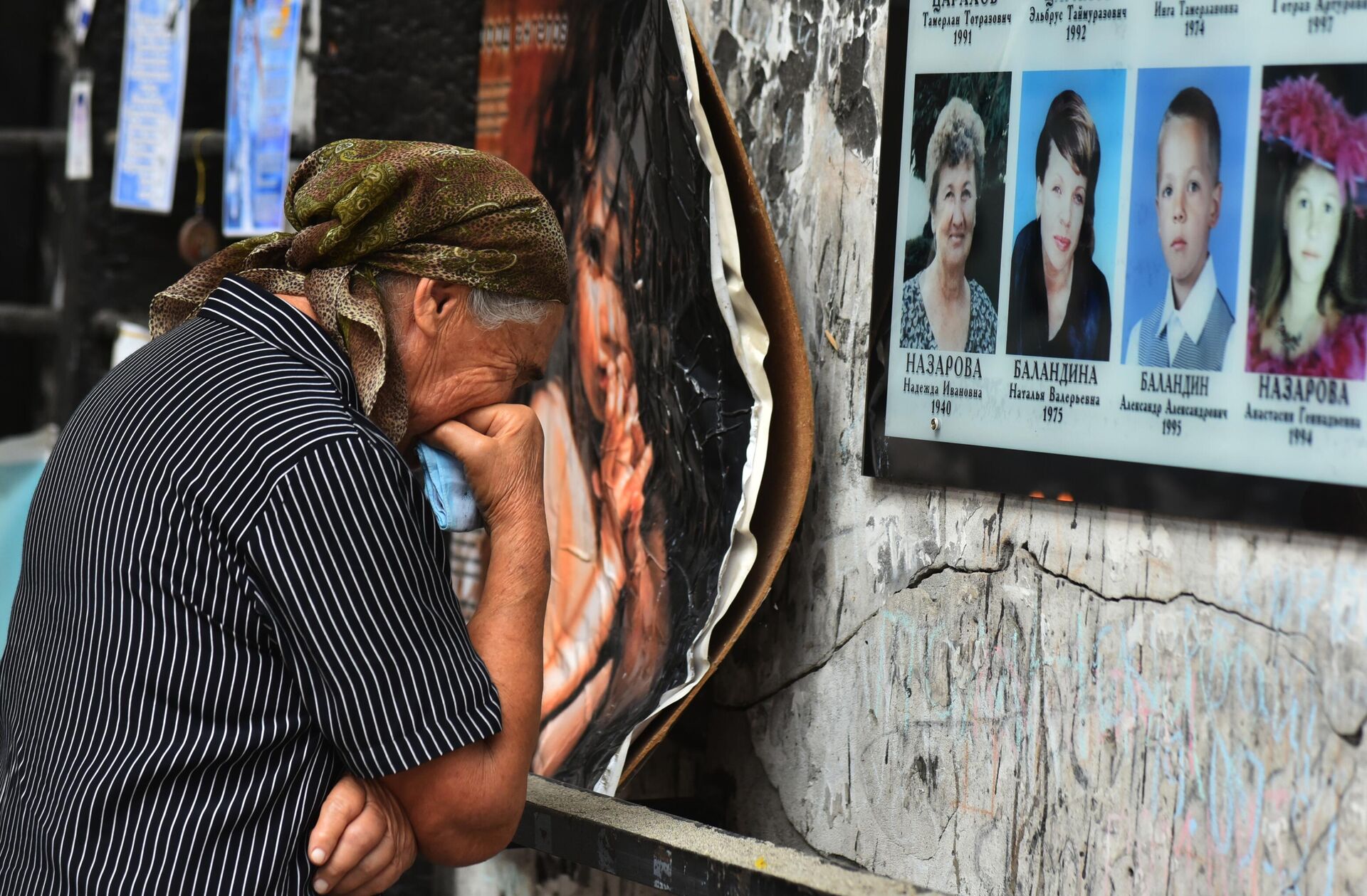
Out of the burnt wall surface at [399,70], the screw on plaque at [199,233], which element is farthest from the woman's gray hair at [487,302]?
the screw on plaque at [199,233]

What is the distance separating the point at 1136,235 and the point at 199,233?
7.74ft

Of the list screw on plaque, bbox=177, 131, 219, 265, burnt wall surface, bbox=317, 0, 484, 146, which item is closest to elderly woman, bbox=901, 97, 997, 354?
burnt wall surface, bbox=317, 0, 484, 146

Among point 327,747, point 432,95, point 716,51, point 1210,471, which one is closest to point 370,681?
Answer: point 327,747

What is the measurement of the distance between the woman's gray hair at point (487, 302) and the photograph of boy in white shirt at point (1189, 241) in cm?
72

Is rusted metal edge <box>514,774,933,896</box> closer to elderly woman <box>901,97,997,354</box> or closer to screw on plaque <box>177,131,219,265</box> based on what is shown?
elderly woman <box>901,97,997,354</box>

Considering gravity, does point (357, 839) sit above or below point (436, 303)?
below

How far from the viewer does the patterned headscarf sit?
5.04 ft

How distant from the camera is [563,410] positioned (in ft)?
7.51

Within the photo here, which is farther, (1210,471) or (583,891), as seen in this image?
(583,891)

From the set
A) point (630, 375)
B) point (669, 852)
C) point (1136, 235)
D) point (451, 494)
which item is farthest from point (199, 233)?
point (1136, 235)

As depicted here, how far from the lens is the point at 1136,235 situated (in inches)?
60.8

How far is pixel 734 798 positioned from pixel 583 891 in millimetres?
347

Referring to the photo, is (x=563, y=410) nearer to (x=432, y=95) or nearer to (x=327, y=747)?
(x=432, y=95)

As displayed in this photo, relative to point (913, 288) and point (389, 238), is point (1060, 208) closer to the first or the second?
point (913, 288)
